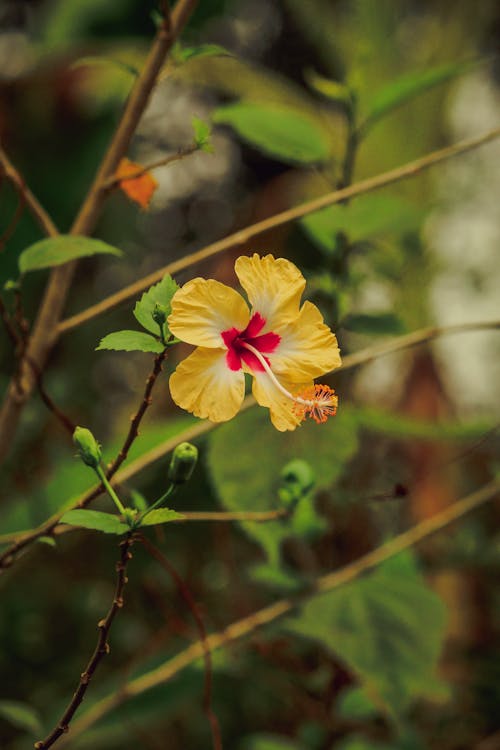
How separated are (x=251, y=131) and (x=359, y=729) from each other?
0.63 metres

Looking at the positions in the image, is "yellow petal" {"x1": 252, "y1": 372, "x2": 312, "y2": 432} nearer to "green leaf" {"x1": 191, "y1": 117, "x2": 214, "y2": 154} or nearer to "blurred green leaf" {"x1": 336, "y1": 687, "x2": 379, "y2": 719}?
"green leaf" {"x1": 191, "y1": 117, "x2": 214, "y2": 154}

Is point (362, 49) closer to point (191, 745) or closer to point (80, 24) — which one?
point (80, 24)

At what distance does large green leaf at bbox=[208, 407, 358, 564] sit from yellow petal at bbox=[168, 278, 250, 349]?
0.20 metres

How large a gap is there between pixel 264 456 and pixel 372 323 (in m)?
0.11

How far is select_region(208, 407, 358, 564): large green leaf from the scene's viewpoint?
0.46 metres

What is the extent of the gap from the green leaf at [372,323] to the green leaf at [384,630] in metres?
0.20

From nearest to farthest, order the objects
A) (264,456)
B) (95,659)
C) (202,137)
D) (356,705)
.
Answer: (95,659)
(202,137)
(264,456)
(356,705)

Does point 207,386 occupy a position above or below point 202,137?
below

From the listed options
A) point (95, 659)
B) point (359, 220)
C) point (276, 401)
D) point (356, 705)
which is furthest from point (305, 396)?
point (356, 705)

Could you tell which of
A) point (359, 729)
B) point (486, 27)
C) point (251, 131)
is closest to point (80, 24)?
point (251, 131)

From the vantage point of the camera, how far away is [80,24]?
1.08 meters

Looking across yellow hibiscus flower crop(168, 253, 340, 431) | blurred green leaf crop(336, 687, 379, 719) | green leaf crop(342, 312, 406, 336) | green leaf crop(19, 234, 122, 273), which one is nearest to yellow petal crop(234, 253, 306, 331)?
yellow hibiscus flower crop(168, 253, 340, 431)

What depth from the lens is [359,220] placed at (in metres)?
0.52

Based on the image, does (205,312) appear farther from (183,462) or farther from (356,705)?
(356,705)
